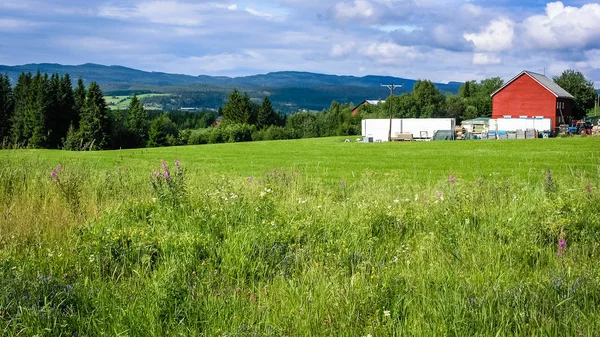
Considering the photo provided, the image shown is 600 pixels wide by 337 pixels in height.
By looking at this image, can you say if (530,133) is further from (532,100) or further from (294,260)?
(294,260)

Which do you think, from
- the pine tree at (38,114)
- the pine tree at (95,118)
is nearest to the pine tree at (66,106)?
the pine tree at (38,114)

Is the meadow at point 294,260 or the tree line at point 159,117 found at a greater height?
the tree line at point 159,117

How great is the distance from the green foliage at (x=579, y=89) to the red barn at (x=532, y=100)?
413 inches

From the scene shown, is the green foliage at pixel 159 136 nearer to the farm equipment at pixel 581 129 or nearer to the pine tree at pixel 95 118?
the pine tree at pixel 95 118

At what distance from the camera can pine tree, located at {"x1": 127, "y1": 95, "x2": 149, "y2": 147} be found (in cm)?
9638

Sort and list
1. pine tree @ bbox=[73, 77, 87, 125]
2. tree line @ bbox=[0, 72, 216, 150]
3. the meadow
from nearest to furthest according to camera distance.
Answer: the meadow < tree line @ bbox=[0, 72, 216, 150] < pine tree @ bbox=[73, 77, 87, 125]

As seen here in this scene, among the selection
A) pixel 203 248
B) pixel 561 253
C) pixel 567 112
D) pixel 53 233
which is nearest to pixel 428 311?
pixel 561 253

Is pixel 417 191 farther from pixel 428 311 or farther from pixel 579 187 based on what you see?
pixel 428 311

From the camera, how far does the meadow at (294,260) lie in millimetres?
4555

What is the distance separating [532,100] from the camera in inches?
2771

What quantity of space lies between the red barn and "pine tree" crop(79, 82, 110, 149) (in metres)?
53.1

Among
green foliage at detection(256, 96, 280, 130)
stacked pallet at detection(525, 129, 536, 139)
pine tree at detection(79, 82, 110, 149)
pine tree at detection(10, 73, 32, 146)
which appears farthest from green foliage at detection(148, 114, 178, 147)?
stacked pallet at detection(525, 129, 536, 139)

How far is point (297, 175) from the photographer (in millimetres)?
11586

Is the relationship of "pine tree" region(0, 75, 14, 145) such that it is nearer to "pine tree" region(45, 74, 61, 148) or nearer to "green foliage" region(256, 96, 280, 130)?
"pine tree" region(45, 74, 61, 148)
